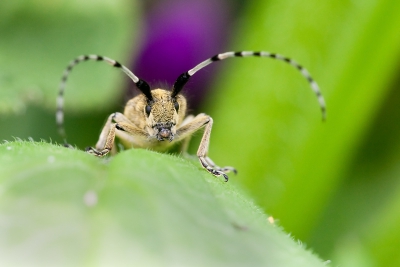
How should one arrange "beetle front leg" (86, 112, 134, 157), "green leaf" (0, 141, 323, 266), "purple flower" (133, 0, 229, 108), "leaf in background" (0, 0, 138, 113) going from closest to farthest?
1. "green leaf" (0, 141, 323, 266)
2. "beetle front leg" (86, 112, 134, 157)
3. "leaf in background" (0, 0, 138, 113)
4. "purple flower" (133, 0, 229, 108)

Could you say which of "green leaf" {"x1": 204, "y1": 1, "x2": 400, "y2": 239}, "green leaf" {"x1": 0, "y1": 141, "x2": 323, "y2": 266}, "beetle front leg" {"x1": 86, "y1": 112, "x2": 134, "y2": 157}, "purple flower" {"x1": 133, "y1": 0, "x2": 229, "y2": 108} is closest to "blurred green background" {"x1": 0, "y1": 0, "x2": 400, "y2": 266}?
"green leaf" {"x1": 204, "y1": 1, "x2": 400, "y2": 239}

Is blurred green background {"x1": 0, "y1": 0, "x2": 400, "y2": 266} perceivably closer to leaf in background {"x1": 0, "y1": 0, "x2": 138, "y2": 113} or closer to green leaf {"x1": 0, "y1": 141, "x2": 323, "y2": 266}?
leaf in background {"x1": 0, "y1": 0, "x2": 138, "y2": 113}

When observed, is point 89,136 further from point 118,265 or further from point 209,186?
point 118,265

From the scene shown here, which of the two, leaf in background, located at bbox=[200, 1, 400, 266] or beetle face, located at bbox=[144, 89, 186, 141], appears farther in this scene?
leaf in background, located at bbox=[200, 1, 400, 266]

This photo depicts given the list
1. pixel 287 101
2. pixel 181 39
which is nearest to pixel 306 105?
pixel 287 101

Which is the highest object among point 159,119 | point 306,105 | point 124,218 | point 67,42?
point 124,218

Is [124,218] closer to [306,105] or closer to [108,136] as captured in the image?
[108,136]

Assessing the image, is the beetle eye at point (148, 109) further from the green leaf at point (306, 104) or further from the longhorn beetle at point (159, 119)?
the green leaf at point (306, 104)
